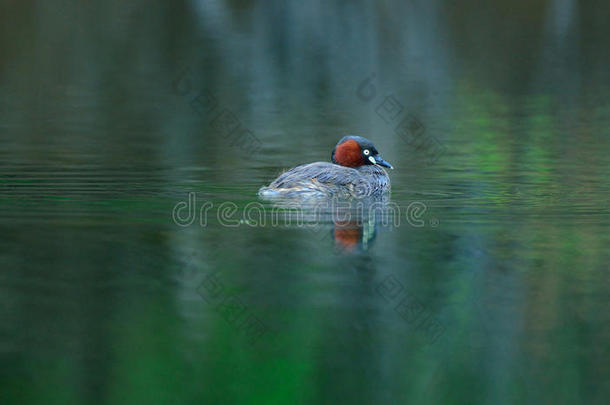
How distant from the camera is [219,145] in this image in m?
16.0

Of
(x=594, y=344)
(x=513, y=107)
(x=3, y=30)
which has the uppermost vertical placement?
(x=3, y=30)

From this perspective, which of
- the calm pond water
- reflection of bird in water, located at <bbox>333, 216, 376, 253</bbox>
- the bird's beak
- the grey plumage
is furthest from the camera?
the bird's beak

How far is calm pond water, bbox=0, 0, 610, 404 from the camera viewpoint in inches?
233

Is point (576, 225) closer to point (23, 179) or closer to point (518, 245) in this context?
point (518, 245)

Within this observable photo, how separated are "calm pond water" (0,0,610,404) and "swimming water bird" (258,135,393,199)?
40 centimetres

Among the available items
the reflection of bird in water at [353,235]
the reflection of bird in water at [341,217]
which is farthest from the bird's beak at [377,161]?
the reflection of bird in water at [353,235]

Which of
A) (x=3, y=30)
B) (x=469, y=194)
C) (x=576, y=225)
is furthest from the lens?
(x=3, y=30)

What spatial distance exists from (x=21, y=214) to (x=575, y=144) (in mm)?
8754

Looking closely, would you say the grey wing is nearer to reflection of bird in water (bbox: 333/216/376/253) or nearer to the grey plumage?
the grey plumage

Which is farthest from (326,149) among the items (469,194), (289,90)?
(289,90)

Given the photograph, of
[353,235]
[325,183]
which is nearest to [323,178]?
[325,183]

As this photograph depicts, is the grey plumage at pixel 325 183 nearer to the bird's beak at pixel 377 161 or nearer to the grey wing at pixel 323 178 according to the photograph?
the grey wing at pixel 323 178

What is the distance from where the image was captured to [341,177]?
38.0 feet

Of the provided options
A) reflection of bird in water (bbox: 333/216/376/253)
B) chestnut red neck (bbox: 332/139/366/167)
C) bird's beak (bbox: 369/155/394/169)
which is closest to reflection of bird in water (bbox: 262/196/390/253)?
reflection of bird in water (bbox: 333/216/376/253)
